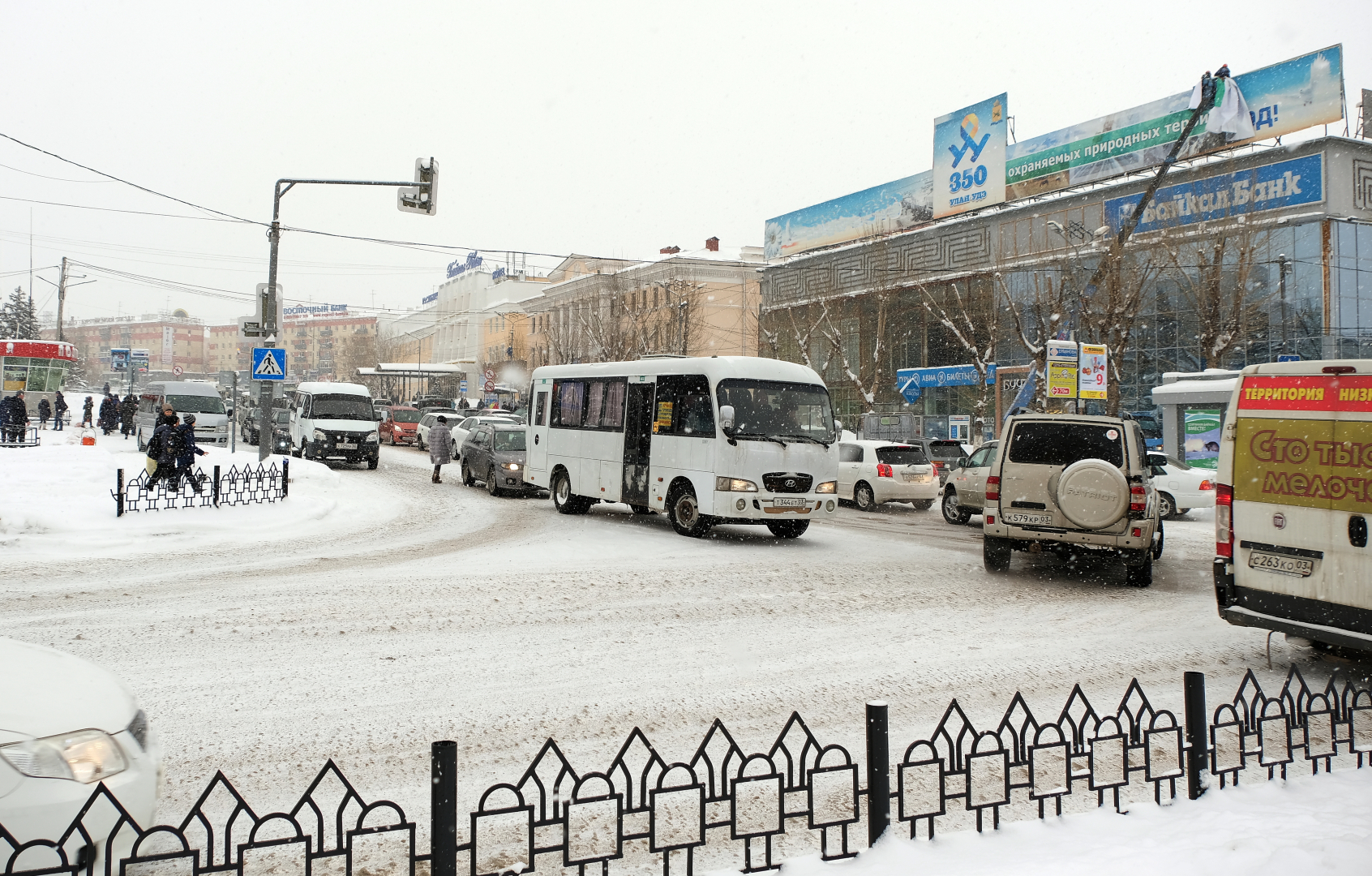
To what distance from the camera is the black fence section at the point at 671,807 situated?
3.08m

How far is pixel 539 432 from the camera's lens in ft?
67.6

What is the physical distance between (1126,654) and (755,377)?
844 cm

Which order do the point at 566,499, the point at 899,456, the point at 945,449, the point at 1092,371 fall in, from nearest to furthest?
the point at 566,499
the point at 899,456
the point at 1092,371
the point at 945,449

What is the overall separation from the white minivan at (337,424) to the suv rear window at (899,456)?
15.1m

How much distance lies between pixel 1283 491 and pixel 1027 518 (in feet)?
15.8

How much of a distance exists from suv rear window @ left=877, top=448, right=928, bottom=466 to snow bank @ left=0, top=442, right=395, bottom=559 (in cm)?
1120

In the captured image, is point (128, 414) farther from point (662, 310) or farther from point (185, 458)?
point (185, 458)

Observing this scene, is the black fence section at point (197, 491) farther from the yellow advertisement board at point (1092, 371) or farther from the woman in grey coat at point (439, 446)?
the yellow advertisement board at point (1092, 371)

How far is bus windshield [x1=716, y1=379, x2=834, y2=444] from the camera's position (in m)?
15.0

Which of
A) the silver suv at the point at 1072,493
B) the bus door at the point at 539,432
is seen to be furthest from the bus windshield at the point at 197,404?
the silver suv at the point at 1072,493

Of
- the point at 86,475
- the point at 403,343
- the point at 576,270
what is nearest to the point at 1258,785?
the point at 86,475

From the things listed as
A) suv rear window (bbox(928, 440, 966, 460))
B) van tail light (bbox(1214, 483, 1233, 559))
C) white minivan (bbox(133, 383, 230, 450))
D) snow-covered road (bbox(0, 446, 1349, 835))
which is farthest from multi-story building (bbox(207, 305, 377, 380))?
van tail light (bbox(1214, 483, 1233, 559))

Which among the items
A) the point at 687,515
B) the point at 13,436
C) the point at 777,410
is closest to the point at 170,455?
the point at 687,515

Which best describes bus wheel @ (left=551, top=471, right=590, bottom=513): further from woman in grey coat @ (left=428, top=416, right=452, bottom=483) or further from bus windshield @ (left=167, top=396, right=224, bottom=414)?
bus windshield @ (left=167, top=396, right=224, bottom=414)
